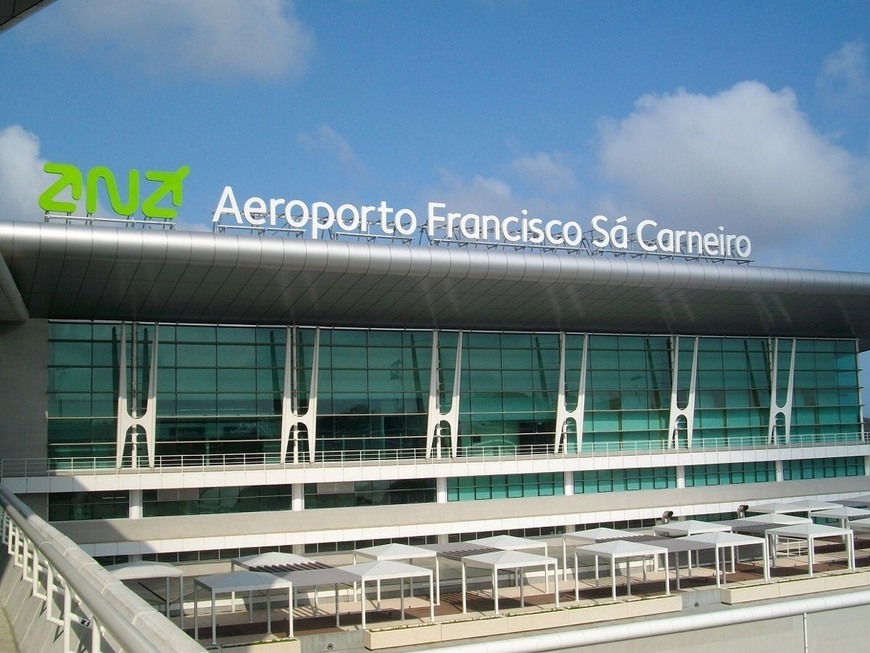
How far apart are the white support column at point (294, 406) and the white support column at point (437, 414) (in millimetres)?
5388

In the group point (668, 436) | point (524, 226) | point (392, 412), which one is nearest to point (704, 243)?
point (524, 226)

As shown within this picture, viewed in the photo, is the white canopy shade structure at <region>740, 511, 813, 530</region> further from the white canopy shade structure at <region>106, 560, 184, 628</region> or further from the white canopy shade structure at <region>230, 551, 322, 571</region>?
the white canopy shade structure at <region>106, 560, 184, 628</region>

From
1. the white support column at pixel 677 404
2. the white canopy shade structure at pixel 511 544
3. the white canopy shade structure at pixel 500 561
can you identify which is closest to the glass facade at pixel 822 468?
the white support column at pixel 677 404

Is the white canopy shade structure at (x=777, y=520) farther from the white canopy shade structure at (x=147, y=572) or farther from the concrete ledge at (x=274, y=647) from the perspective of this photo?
the white canopy shade structure at (x=147, y=572)

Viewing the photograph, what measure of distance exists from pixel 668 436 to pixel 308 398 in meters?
19.2

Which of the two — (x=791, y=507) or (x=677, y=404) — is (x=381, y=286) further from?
(x=791, y=507)

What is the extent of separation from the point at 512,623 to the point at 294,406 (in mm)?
14374

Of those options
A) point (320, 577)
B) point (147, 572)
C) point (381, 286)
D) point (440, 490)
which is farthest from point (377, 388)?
point (147, 572)

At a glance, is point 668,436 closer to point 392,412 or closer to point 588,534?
point 588,534

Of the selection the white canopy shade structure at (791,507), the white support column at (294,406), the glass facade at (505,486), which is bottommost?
the white canopy shade structure at (791,507)

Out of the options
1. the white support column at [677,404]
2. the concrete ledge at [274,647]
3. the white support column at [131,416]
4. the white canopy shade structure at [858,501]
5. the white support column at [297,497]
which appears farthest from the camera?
the white support column at [677,404]

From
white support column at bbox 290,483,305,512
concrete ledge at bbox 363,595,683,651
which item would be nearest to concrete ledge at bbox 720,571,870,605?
concrete ledge at bbox 363,595,683,651

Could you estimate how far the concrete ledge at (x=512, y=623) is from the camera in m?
27.6

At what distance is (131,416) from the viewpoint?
37156 mm
